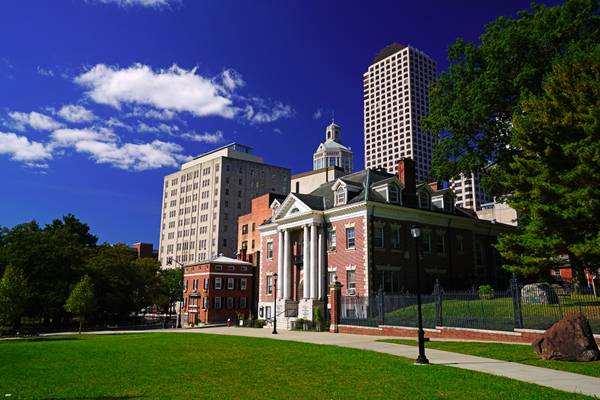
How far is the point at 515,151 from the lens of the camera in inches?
1382

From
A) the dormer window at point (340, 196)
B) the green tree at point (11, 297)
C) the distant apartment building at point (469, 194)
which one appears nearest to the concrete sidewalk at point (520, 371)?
the dormer window at point (340, 196)

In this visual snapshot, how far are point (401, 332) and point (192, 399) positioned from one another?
20308 mm

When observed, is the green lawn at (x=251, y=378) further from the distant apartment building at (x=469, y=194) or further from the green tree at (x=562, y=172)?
the distant apartment building at (x=469, y=194)

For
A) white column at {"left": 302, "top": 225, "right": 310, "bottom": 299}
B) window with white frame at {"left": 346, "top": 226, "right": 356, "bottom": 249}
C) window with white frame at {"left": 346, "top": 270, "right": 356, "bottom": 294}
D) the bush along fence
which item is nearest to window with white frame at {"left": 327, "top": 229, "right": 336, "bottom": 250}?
window with white frame at {"left": 346, "top": 226, "right": 356, "bottom": 249}

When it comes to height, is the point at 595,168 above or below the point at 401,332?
above

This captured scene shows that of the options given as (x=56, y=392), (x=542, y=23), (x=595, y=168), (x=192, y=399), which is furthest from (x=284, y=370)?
(x=542, y=23)

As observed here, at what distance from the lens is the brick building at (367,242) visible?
4194 cm

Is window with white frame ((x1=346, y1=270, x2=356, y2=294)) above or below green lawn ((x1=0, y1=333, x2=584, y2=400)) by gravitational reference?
above

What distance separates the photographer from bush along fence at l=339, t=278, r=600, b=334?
2141cm

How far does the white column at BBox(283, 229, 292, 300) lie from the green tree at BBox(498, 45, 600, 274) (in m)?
24.5

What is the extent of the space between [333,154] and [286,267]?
85457mm

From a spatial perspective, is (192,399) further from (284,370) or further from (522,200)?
(522,200)

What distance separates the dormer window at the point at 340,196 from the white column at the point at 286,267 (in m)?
6.48

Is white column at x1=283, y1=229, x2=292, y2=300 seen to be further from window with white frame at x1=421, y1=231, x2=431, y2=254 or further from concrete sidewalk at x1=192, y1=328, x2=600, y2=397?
concrete sidewalk at x1=192, y1=328, x2=600, y2=397
